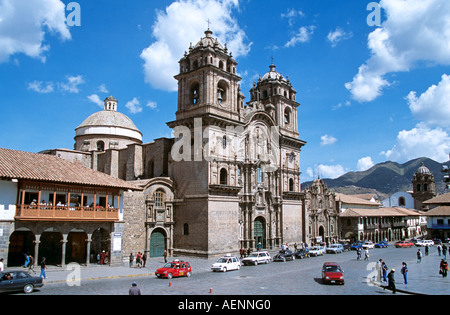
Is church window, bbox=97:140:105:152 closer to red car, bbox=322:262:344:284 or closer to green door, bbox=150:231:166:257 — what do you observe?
green door, bbox=150:231:166:257

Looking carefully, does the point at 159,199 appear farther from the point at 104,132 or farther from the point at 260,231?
the point at 104,132

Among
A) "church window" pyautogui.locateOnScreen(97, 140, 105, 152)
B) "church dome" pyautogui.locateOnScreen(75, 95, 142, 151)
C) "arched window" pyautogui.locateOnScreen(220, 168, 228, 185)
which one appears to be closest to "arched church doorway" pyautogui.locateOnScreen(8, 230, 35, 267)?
"arched window" pyautogui.locateOnScreen(220, 168, 228, 185)

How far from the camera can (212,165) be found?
37.8 meters

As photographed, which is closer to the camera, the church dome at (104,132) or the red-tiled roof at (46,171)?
the red-tiled roof at (46,171)

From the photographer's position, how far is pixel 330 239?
57.0 m

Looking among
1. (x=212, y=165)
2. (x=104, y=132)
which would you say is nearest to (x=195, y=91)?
(x=212, y=165)

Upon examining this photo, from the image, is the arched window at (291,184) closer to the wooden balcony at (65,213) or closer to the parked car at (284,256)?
the parked car at (284,256)

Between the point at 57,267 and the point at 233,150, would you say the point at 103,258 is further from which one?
the point at 233,150

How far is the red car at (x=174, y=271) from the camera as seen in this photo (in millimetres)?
24172

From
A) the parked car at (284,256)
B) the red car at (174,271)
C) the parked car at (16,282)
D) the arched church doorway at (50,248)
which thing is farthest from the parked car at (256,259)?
the parked car at (16,282)

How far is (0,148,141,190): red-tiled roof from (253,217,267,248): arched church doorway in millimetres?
17917

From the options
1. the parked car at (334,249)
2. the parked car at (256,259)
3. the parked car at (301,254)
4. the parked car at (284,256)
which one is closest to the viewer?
the parked car at (256,259)

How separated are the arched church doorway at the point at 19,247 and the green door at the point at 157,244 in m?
11.0

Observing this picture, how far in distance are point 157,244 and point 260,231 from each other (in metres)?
13.7
